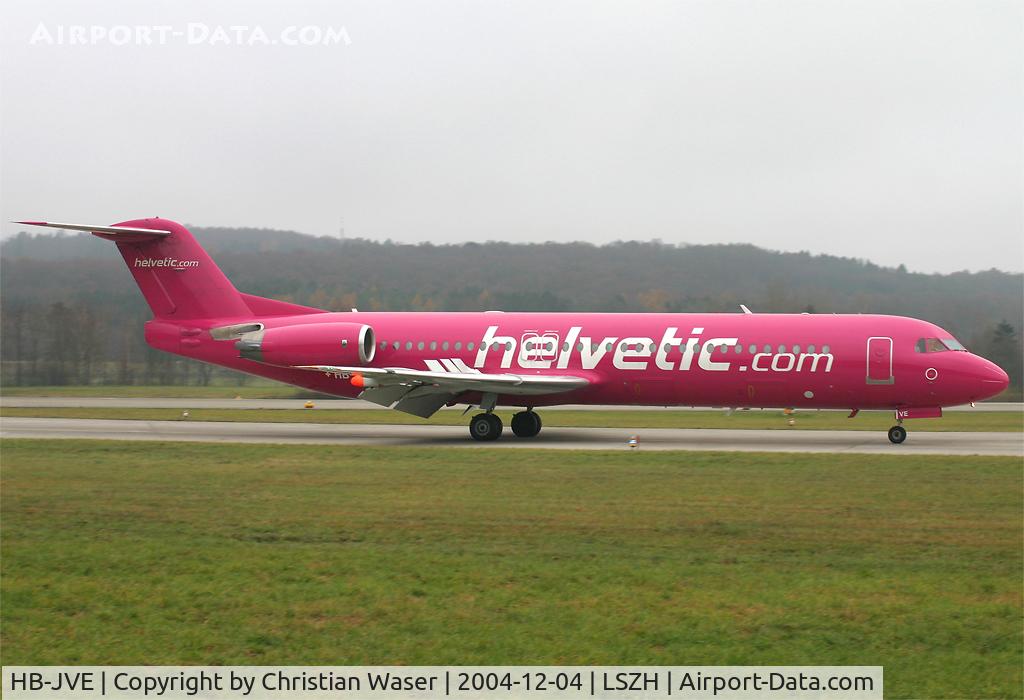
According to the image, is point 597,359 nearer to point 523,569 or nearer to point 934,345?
point 934,345

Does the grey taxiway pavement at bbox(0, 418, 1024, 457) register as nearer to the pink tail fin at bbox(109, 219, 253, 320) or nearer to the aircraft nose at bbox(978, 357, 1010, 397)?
the aircraft nose at bbox(978, 357, 1010, 397)

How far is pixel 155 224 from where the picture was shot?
30.8 m

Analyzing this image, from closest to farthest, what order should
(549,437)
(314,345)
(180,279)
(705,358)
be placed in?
(705,358)
(549,437)
(314,345)
(180,279)

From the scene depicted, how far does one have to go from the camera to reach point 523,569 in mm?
10930

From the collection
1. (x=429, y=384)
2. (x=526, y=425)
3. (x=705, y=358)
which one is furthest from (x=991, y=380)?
(x=429, y=384)

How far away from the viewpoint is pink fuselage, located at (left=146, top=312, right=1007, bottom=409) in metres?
25.8

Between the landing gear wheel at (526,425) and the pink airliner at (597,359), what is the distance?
0.04 meters

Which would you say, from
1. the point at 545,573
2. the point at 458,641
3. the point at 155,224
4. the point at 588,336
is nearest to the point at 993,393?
the point at 588,336

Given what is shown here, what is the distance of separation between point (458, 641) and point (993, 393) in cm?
2083

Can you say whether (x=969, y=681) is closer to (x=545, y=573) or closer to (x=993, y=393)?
(x=545, y=573)

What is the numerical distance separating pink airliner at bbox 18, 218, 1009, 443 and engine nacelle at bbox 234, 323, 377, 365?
0.03 m

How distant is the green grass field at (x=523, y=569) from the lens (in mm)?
8570

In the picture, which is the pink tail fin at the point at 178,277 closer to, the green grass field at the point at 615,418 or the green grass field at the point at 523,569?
the green grass field at the point at 615,418

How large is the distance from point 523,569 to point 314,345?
59.9ft
